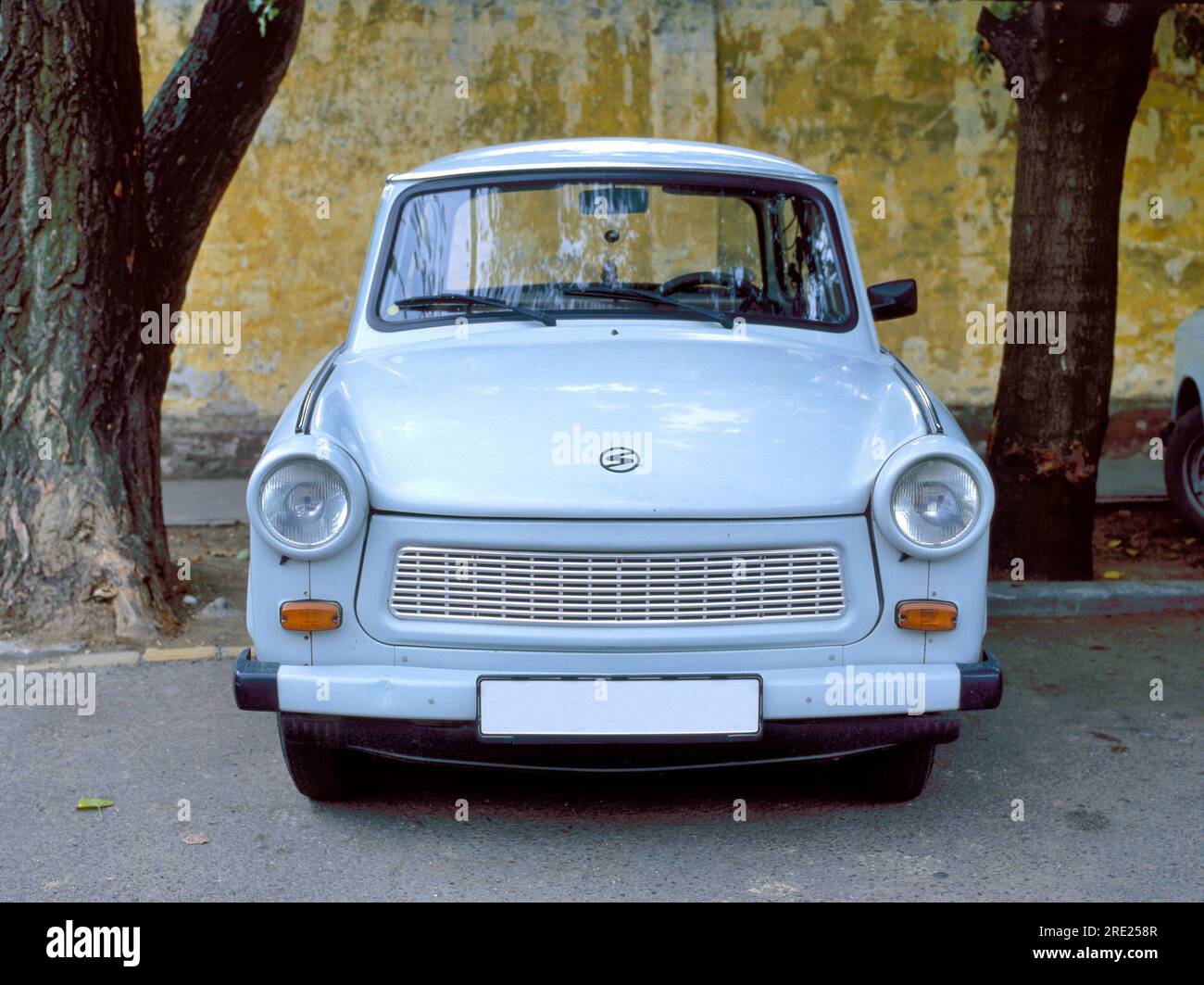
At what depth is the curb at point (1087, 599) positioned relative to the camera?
620cm

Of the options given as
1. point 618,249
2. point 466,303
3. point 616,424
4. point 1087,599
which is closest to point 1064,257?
point 1087,599

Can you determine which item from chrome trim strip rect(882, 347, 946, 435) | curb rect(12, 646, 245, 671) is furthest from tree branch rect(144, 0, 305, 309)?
chrome trim strip rect(882, 347, 946, 435)

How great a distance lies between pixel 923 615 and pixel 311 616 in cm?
146

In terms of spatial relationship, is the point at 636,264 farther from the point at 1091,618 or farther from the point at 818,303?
the point at 1091,618

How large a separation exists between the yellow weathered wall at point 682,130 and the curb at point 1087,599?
178 inches

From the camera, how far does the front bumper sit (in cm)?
333

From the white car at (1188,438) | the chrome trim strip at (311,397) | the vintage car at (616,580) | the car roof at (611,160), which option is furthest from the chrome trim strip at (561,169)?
the white car at (1188,438)

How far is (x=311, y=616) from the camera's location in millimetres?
3395

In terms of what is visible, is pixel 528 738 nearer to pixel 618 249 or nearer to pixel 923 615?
pixel 923 615

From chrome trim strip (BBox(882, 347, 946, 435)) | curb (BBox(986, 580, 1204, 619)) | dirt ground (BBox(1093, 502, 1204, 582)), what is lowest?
dirt ground (BBox(1093, 502, 1204, 582))

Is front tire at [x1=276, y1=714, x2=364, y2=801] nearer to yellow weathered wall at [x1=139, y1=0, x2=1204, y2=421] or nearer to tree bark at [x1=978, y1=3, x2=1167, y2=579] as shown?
tree bark at [x1=978, y1=3, x2=1167, y2=579]

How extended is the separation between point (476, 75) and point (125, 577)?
5.70 metres

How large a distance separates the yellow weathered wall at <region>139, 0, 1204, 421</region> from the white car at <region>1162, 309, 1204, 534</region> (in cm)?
309

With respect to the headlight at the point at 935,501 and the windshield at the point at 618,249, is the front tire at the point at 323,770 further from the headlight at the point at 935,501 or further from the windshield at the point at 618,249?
Answer: the headlight at the point at 935,501
